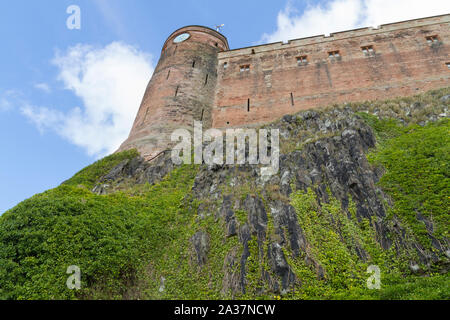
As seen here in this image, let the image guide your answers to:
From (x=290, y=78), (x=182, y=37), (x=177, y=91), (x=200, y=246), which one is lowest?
(x=200, y=246)

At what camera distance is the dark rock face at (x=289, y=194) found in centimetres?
743

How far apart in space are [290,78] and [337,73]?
113 inches

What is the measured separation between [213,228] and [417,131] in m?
9.13

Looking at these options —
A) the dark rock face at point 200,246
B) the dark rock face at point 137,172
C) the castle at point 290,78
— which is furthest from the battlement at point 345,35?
the dark rock face at point 200,246

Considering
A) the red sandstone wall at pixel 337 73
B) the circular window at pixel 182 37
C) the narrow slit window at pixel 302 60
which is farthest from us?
the circular window at pixel 182 37

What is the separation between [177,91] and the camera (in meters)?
19.5

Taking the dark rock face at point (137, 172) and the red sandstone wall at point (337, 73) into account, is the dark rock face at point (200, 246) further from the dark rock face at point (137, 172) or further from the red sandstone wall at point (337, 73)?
the red sandstone wall at point (337, 73)

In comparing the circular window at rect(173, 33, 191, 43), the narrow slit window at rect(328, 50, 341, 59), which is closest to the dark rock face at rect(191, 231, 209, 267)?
the narrow slit window at rect(328, 50, 341, 59)

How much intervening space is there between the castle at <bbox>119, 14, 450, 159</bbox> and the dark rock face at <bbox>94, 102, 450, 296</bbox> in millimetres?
3838

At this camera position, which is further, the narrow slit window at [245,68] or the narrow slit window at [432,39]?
the narrow slit window at [245,68]

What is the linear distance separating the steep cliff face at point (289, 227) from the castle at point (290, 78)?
5.32 meters

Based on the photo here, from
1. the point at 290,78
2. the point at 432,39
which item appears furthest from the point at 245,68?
the point at 432,39

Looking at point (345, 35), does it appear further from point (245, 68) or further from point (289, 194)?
point (289, 194)

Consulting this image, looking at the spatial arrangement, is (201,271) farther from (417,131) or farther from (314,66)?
(314,66)
